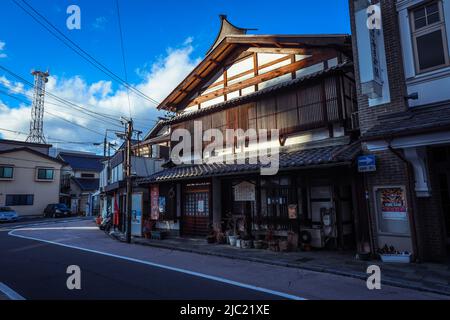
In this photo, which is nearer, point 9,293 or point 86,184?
point 9,293

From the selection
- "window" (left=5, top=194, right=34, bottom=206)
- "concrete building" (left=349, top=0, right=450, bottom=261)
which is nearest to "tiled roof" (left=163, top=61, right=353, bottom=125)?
"concrete building" (left=349, top=0, right=450, bottom=261)

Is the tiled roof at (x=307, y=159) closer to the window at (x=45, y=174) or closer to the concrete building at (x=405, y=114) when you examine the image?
the concrete building at (x=405, y=114)

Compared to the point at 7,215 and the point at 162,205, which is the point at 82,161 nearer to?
the point at 7,215

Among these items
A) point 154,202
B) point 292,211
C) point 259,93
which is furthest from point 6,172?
point 292,211

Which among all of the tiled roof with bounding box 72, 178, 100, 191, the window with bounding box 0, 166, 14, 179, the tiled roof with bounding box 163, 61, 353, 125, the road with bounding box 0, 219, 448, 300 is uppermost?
the tiled roof with bounding box 163, 61, 353, 125

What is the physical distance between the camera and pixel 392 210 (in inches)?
350

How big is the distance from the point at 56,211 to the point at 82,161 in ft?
49.4

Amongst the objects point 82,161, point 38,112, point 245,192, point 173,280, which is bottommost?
point 173,280

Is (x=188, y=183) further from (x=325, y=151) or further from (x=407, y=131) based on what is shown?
(x=407, y=131)

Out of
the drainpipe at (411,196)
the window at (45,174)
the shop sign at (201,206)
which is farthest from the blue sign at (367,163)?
the window at (45,174)

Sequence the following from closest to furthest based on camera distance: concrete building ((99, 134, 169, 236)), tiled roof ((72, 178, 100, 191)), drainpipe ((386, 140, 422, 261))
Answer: drainpipe ((386, 140, 422, 261)) → concrete building ((99, 134, 169, 236)) → tiled roof ((72, 178, 100, 191))

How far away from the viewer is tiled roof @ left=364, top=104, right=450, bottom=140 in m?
7.21

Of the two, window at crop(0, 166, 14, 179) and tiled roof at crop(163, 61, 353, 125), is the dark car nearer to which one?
window at crop(0, 166, 14, 179)

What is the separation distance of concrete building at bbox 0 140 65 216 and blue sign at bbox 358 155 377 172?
40041 millimetres
